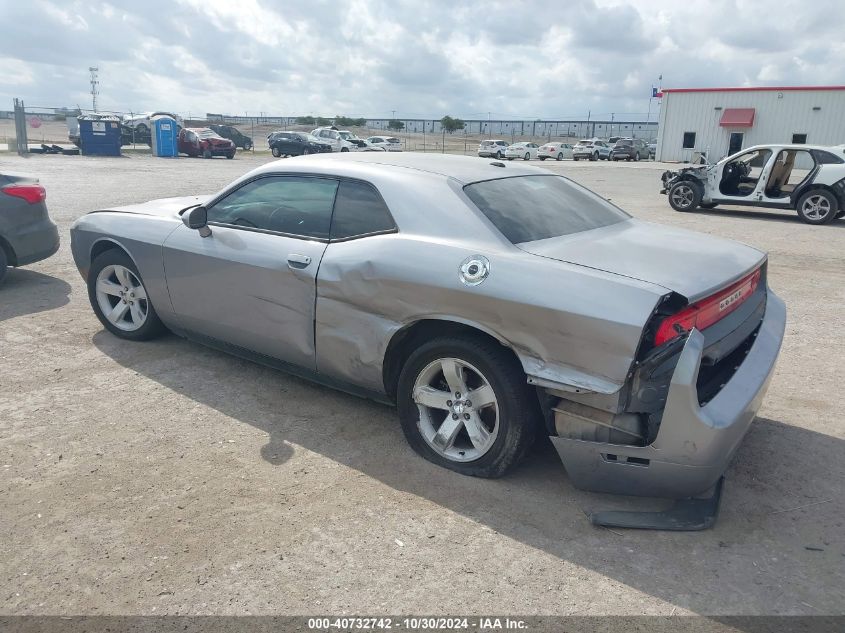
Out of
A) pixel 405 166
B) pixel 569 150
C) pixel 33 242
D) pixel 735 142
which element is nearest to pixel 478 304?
pixel 405 166

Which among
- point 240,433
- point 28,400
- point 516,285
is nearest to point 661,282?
point 516,285

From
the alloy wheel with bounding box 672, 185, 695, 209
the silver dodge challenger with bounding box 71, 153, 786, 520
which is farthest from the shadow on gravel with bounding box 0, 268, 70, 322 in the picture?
the alloy wheel with bounding box 672, 185, 695, 209

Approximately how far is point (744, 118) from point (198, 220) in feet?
144

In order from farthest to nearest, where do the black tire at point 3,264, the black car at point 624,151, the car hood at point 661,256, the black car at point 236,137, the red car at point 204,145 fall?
the black car at point 624,151
the black car at point 236,137
the red car at point 204,145
the black tire at point 3,264
the car hood at point 661,256

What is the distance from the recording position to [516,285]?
3041 millimetres

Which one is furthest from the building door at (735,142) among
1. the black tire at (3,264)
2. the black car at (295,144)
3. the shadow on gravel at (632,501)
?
the black tire at (3,264)

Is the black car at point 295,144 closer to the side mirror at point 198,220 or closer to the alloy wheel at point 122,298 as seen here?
the alloy wheel at point 122,298

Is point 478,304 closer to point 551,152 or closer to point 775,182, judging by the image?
point 775,182

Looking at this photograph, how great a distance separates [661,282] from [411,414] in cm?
145

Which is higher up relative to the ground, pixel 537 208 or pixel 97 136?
pixel 97 136

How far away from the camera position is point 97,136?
31062 mm

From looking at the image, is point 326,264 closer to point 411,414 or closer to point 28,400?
point 411,414

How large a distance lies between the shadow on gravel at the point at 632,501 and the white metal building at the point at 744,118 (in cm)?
4201

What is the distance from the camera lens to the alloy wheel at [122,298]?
199 inches
